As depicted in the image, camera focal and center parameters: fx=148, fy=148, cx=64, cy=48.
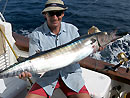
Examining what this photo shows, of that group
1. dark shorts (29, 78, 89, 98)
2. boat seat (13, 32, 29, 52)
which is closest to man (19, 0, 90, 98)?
dark shorts (29, 78, 89, 98)

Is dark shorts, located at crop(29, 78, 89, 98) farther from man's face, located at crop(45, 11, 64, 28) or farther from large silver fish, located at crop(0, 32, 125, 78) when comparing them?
man's face, located at crop(45, 11, 64, 28)

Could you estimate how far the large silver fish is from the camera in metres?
1.79

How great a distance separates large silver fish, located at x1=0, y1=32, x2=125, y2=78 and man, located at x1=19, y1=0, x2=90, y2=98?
30 centimetres

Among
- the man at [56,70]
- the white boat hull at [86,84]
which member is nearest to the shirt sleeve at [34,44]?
the man at [56,70]

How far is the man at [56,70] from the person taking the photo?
206cm

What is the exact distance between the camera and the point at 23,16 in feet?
27.3

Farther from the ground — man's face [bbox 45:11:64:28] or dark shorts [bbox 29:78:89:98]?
man's face [bbox 45:11:64:28]

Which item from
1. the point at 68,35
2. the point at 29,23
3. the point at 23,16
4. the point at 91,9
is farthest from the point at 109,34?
the point at 91,9

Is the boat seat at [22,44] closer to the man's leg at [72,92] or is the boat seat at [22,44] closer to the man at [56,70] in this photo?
the man at [56,70]

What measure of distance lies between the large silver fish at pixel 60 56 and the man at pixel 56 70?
30 centimetres

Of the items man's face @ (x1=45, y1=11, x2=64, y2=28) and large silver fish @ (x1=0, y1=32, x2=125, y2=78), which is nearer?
large silver fish @ (x1=0, y1=32, x2=125, y2=78)

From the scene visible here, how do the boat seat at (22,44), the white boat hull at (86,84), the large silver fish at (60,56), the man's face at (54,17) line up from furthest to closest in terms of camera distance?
the boat seat at (22,44) < the white boat hull at (86,84) < the man's face at (54,17) < the large silver fish at (60,56)

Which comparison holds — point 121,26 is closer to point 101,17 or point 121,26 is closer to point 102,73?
point 101,17

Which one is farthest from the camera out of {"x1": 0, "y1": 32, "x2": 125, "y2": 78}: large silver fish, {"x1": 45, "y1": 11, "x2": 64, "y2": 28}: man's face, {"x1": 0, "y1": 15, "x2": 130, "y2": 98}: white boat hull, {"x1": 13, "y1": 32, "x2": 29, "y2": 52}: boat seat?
{"x1": 13, "y1": 32, "x2": 29, "y2": 52}: boat seat
